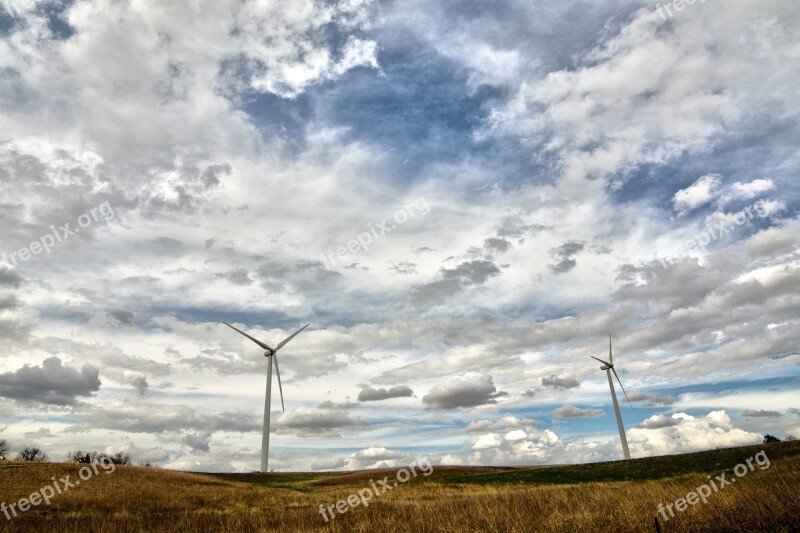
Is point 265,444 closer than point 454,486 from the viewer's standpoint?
No

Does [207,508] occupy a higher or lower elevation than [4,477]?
lower

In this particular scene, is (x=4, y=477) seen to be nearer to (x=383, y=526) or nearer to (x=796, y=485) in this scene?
(x=383, y=526)

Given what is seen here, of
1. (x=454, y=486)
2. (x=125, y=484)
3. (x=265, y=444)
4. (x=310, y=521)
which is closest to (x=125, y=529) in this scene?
(x=310, y=521)

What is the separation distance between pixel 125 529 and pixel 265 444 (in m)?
83.5

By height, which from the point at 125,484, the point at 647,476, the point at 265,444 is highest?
the point at 265,444

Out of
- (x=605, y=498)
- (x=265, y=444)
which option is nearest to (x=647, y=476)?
(x=605, y=498)

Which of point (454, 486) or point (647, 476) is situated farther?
point (454, 486)

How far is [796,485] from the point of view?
1628 cm

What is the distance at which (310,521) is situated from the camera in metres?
22.7

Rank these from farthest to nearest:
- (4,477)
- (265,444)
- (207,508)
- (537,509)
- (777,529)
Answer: (265,444) < (4,477) < (207,508) < (537,509) < (777,529)

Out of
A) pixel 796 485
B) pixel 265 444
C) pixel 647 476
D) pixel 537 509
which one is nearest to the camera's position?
pixel 796 485

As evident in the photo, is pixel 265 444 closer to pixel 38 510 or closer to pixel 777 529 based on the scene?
pixel 38 510

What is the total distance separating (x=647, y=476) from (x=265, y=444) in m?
73.5

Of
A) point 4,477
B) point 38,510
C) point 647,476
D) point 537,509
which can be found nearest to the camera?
point 537,509
